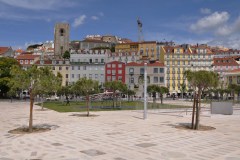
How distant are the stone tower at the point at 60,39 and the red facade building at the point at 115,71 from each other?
57949mm

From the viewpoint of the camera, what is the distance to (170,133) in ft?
63.8

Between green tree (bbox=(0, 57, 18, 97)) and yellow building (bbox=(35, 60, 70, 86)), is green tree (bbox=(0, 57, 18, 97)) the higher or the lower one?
the lower one

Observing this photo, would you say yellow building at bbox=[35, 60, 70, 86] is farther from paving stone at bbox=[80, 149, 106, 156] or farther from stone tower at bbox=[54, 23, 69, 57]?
paving stone at bbox=[80, 149, 106, 156]

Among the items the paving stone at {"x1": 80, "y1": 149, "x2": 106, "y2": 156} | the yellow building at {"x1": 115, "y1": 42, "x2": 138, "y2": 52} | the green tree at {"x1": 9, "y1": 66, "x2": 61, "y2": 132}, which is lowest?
the paving stone at {"x1": 80, "y1": 149, "x2": 106, "y2": 156}

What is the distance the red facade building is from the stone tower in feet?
190

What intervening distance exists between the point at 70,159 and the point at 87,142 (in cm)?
375

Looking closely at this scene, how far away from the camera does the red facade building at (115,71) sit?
4245 inches

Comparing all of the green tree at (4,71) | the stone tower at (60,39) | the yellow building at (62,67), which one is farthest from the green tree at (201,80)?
the stone tower at (60,39)

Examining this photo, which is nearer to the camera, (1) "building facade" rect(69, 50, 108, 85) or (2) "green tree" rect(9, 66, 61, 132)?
(2) "green tree" rect(9, 66, 61, 132)

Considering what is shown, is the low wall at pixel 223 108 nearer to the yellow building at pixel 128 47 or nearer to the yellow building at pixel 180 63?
the yellow building at pixel 180 63

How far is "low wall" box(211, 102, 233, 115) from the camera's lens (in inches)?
1347

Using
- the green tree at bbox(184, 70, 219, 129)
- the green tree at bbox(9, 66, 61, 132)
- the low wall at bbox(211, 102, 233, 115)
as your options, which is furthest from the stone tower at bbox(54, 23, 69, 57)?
the green tree at bbox(184, 70, 219, 129)

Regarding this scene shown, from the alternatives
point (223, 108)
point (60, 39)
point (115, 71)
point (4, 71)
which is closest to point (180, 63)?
point (115, 71)

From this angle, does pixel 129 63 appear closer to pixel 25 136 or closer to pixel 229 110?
pixel 229 110
